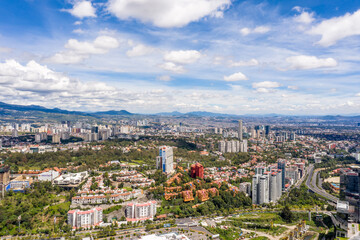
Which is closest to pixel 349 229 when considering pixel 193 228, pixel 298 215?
pixel 298 215

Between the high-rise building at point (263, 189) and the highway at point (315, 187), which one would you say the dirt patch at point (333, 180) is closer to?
the highway at point (315, 187)

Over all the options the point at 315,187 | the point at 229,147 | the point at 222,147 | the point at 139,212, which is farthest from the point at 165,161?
the point at 229,147

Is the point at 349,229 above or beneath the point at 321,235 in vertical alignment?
above

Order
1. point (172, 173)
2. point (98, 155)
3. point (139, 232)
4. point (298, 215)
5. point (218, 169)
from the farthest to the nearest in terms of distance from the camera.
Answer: point (98, 155) → point (218, 169) → point (172, 173) → point (298, 215) → point (139, 232)

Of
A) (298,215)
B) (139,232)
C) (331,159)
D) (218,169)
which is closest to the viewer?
(139,232)

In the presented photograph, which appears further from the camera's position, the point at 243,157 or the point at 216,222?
the point at 243,157

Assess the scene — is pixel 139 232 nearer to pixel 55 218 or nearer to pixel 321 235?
pixel 55 218
